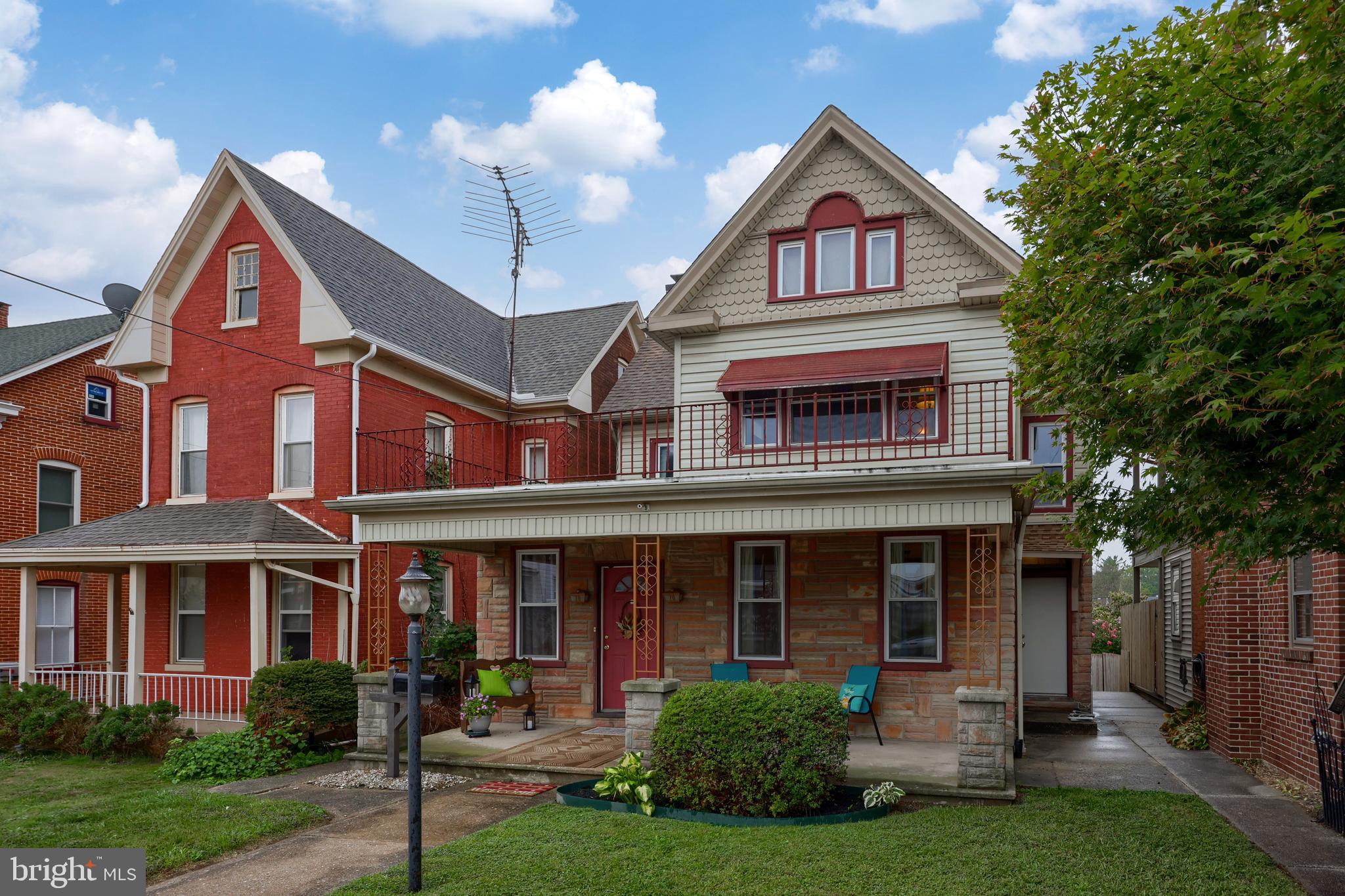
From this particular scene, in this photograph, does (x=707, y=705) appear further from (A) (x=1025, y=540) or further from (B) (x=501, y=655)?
(A) (x=1025, y=540)

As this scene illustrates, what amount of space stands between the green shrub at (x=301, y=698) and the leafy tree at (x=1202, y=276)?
32.5ft

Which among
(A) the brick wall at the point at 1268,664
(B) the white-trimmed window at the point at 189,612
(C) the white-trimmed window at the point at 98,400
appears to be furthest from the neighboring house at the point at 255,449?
(A) the brick wall at the point at 1268,664

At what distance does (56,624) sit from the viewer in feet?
62.7

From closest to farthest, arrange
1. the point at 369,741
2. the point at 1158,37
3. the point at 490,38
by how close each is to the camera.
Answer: the point at 1158,37 → the point at 369,741 → the point at 490,38

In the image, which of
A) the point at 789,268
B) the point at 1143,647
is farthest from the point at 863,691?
the point at 1143,647

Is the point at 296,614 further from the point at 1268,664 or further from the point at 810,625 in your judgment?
the point at 1268,664

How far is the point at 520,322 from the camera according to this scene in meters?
22.9

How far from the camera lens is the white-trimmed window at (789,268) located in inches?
543

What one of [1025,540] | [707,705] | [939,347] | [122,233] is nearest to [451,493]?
[707,705]

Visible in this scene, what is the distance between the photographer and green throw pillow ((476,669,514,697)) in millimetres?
13109

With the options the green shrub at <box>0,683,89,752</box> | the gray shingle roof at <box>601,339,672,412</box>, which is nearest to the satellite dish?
the green shrub at <box>0,683,89,752</box>

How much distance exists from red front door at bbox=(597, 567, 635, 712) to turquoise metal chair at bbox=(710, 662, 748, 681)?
1.75 meters

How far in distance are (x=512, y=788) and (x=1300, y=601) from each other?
9081 mm

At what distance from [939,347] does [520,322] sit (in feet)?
41.1
